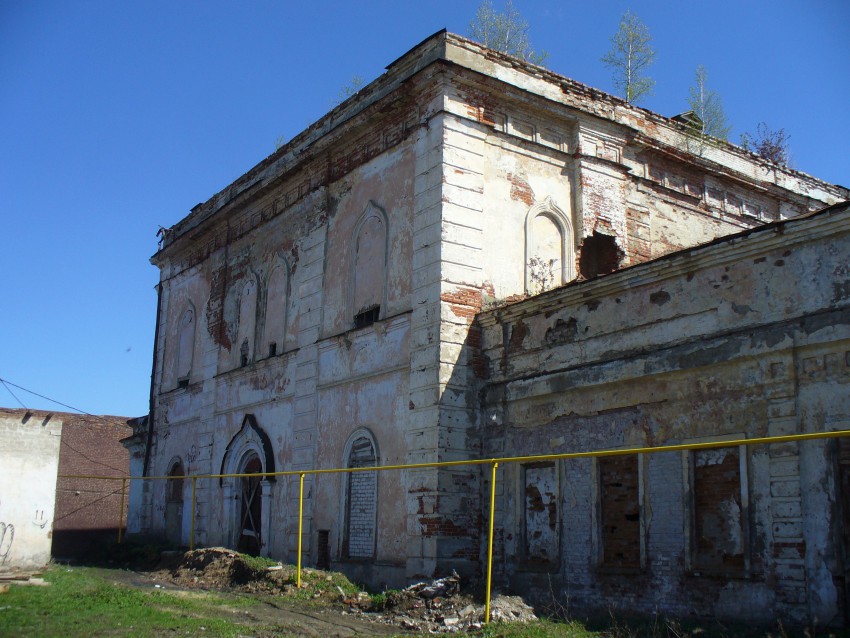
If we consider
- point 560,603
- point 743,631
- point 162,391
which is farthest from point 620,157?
point 162,391

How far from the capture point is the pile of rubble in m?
10.4

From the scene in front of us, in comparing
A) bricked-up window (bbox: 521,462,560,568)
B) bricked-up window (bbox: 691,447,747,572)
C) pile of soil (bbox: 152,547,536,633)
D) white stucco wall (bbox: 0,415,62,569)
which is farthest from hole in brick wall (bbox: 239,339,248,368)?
bricked-up window (bbox: 691,447,747,572)

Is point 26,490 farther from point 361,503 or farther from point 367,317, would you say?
point 367,317

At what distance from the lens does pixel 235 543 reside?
1856 centimetres

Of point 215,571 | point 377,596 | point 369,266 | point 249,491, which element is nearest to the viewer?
point 377,596

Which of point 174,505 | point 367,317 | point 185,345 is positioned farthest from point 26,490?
point 185,345

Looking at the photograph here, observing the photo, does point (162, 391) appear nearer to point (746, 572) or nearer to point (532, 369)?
Result: point (532, 369)

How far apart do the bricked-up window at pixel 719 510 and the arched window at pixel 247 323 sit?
1153 cm

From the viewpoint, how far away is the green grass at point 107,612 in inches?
371

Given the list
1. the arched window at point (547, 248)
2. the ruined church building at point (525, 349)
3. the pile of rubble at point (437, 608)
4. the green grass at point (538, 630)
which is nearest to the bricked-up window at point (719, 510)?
the ruined church building at point (525, 349)

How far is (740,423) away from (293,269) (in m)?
10.7

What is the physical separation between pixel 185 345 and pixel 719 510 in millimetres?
16248

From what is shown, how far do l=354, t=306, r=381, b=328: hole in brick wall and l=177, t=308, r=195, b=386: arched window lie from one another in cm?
824

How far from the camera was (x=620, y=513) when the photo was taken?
11125 mm
